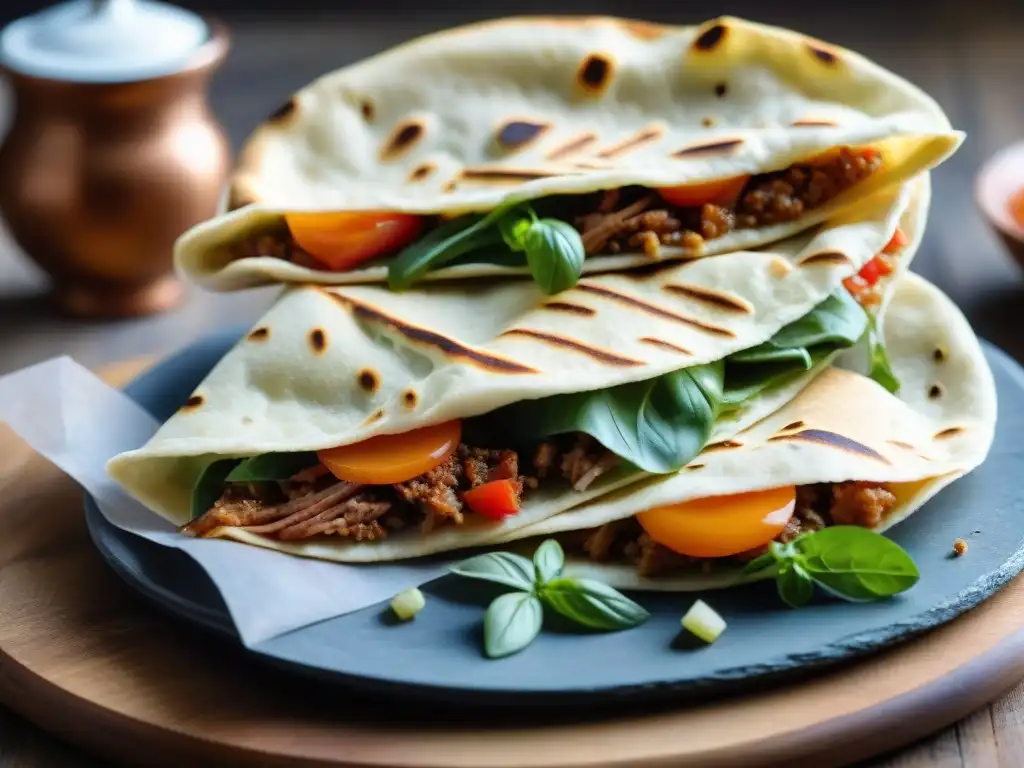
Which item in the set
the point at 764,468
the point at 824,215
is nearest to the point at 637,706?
the point at 764,468

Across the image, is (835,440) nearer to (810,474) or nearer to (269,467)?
(810,474)

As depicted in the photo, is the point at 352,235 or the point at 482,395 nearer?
the point at 482,395

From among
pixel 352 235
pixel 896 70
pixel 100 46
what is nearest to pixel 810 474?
pixel 352 235

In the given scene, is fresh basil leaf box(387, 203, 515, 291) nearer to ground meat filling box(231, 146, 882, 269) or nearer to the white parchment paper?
ground meat filling box(231, 146, 882, 269)

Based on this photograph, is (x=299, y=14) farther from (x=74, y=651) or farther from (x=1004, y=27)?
(x=74, y=651)

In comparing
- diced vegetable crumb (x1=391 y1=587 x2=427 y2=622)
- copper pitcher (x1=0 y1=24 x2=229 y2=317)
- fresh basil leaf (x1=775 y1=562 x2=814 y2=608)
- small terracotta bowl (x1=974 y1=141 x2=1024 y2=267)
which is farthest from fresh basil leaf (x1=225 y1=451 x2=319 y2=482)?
small terracotta bowl (x1=974 y1=141 x2=1024 y2=267)
